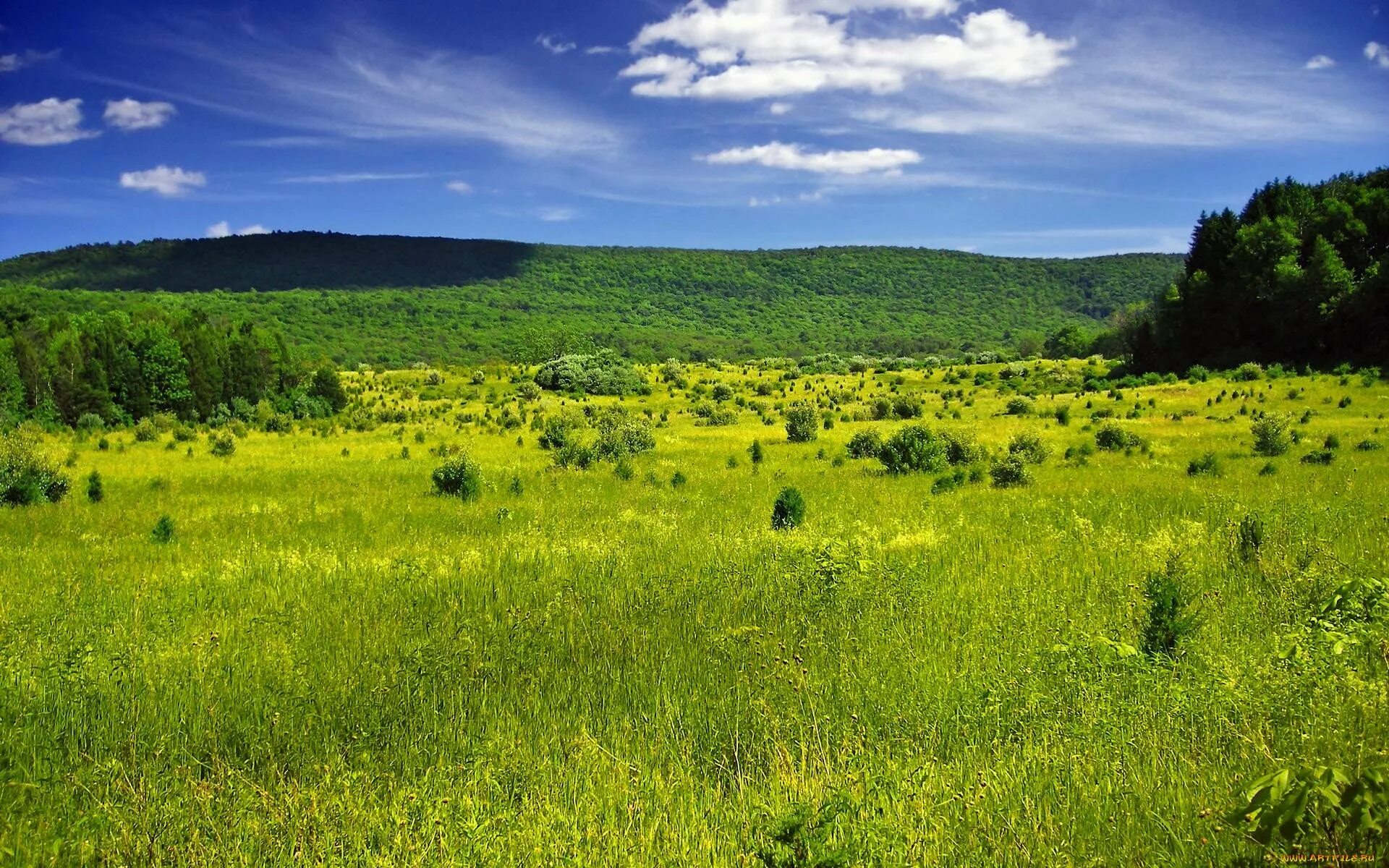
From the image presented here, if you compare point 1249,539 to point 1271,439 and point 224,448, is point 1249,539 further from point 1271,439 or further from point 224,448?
point 224,448

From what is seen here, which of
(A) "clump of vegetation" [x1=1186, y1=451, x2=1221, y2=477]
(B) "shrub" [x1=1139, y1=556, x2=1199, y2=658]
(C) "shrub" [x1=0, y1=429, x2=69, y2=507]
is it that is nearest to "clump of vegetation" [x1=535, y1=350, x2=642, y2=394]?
(C) "shrub" [x1=0, y1=429, x2=69, y2=507]

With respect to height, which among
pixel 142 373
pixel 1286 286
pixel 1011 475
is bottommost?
pixel 1011 475

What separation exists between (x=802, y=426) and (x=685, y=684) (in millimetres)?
24002

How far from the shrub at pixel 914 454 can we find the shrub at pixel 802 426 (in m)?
7.98

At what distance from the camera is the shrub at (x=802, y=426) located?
96.9 feet

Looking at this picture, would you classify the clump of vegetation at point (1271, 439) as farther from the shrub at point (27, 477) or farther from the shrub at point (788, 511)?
the shrub at point (27, 477)

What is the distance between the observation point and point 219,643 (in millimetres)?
7043

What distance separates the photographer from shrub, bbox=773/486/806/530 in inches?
508

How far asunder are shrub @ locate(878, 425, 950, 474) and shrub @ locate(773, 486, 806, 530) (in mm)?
7553

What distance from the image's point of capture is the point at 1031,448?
2152 centimetres

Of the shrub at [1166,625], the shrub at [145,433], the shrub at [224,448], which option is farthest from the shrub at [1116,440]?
the shrub at [145,433]

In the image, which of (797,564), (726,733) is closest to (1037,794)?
(726,733)

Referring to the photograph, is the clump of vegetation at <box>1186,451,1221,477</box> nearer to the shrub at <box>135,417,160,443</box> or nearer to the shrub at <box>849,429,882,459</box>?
the shrub at <box>849,429,882,459</box>

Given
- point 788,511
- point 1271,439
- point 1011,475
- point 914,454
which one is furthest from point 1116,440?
point 788,511
